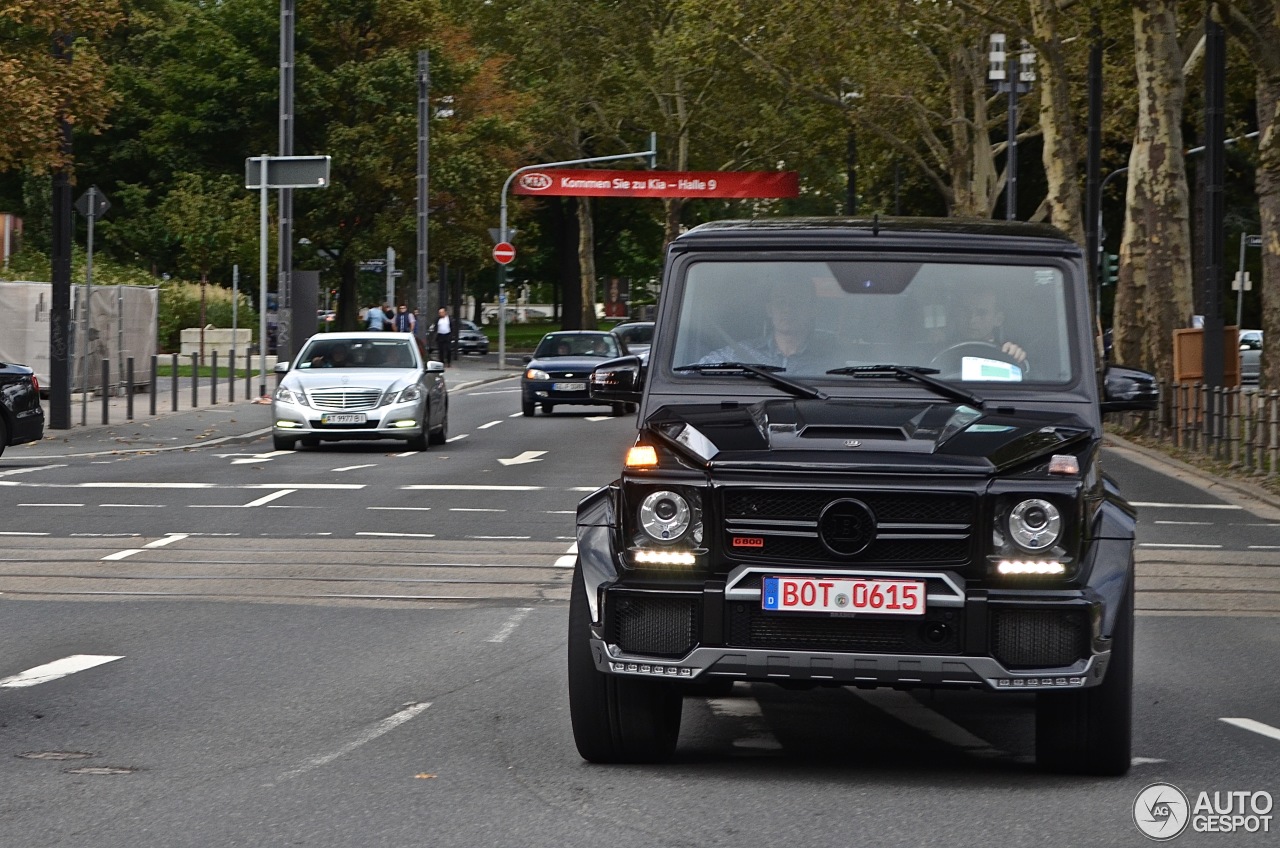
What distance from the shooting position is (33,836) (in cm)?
611

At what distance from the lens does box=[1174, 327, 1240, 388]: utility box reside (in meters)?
28.5

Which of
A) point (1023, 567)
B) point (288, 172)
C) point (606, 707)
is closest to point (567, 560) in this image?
point (606, 707)

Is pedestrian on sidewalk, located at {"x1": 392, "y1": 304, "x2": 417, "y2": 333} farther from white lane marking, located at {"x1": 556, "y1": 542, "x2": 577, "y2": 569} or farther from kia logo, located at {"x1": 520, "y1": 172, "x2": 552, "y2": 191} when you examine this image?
white lane marking, located at {"x1": 556, "y1": 542, "x2": 577, "y2": 569}

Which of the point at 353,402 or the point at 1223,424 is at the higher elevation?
the point at 353,402

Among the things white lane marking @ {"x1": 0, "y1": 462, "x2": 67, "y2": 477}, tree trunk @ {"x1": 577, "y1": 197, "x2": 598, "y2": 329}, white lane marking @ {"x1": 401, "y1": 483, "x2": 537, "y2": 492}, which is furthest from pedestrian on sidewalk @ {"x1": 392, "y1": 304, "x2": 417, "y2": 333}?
white lane marking @ {"x1": 401, "y1": 483, "x2": 537, "y2": 492}

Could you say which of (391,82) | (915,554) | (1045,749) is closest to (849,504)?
(915,554)

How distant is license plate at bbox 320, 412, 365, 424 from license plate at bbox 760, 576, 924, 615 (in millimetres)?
19559

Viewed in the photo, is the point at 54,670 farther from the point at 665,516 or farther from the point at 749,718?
the point at 665,516

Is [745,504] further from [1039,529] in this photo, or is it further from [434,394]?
[434,394]

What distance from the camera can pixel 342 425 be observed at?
26.0 m

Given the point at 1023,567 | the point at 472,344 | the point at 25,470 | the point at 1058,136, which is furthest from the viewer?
the point at 472,344

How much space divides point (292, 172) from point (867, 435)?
90.7 ft

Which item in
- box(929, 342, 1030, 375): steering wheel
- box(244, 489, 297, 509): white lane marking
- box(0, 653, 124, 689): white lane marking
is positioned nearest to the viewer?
box(929, 342, 1030, 375): steering wheel

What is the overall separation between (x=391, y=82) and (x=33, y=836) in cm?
5852
